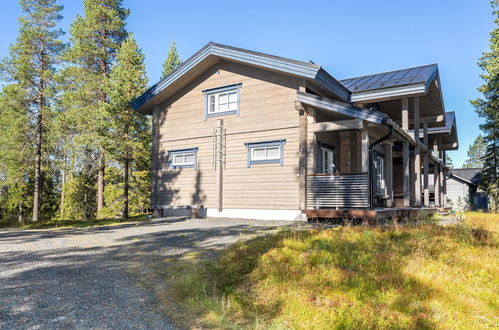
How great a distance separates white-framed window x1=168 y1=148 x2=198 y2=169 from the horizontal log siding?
24 cm

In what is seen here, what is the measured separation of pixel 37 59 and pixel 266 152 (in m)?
21.8

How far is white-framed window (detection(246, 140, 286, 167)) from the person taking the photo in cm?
1357

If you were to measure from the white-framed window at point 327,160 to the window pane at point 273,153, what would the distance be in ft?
5.98

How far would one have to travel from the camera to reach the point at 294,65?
1277cm

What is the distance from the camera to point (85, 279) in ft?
17.7

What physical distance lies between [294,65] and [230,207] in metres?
6.16

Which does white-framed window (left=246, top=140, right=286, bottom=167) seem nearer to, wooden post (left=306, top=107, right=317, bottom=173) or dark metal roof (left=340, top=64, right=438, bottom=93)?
wooden post (left=306, top=107, right=317, bottom=173)

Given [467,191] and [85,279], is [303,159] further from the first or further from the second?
[467,191]

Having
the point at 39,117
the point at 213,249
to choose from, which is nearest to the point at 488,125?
the point at 213,249

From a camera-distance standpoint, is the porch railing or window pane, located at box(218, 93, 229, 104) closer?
the porch railing

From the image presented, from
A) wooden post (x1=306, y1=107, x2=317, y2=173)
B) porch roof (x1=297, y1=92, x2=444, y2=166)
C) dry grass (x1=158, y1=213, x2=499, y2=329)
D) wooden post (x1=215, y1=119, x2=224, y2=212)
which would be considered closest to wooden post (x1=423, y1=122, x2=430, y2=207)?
porch roof (x1=297, y1=92, x2=444, y2=166)

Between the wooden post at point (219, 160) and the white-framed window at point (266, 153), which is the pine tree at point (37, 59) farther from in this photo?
the white-framed window at point (266, 153)

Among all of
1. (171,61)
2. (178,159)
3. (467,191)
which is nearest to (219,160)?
(178,159)

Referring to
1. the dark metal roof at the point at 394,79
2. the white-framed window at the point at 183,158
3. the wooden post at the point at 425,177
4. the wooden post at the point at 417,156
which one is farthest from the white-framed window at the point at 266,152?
the wooden post at the point at 425,177
